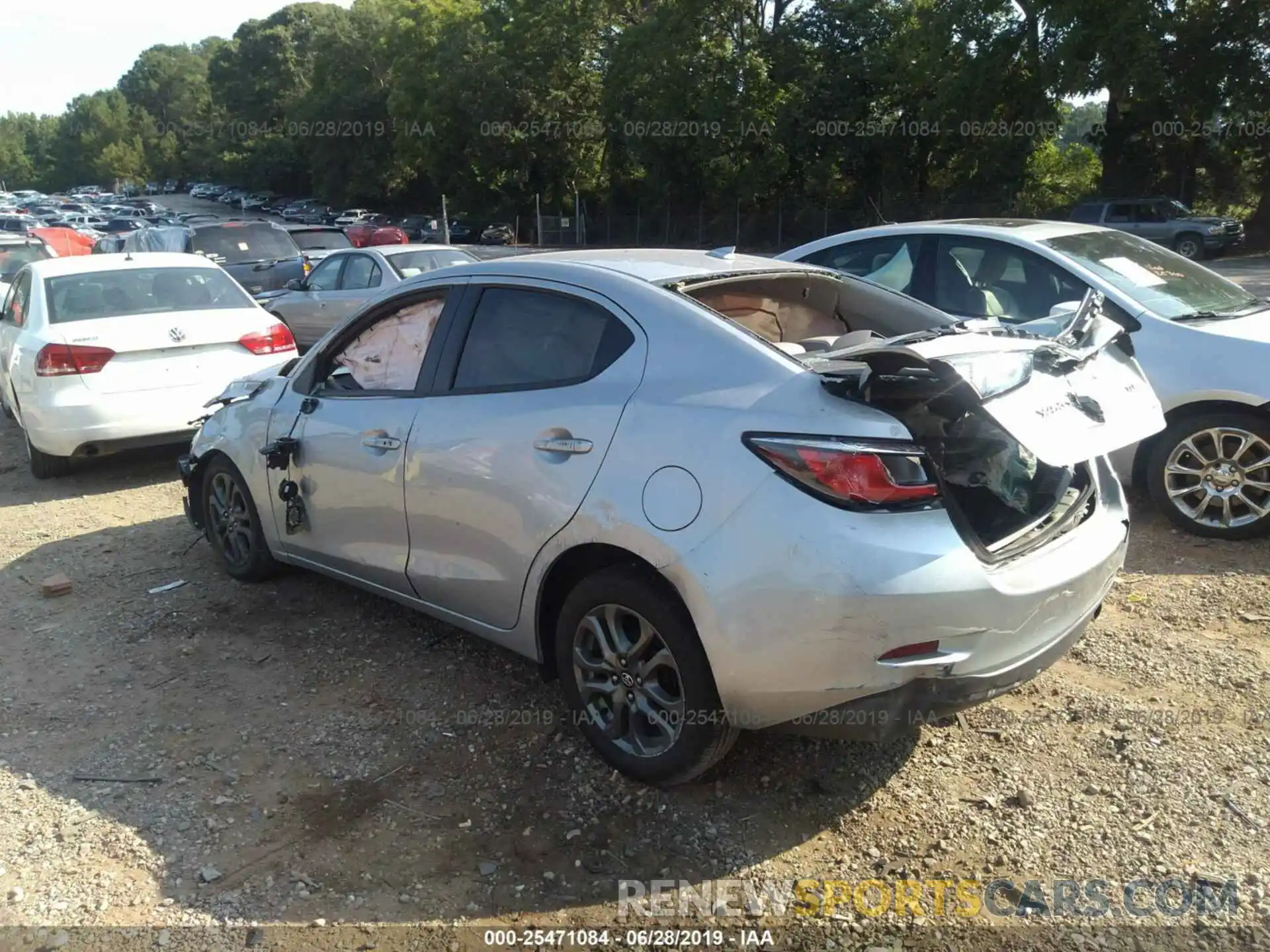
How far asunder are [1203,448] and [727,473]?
3631 mm

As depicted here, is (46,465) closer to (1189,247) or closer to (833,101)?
(1189,247)

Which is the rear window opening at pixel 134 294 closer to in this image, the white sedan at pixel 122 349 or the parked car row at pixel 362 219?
the white sedan at pixel 122 349

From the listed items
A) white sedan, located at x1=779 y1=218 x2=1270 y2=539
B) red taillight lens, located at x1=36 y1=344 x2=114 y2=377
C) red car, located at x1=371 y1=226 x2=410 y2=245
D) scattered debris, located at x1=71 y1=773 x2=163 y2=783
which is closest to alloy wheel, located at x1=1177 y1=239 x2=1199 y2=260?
red car, located at x1=371 y1=226 x2=410 y2=245

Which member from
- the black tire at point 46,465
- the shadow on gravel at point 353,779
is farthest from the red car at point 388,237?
the shadow on gravel at point 353,779

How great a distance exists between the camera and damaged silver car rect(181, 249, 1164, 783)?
2834 millimetres

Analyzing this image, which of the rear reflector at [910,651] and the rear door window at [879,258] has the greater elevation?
the rear door window at [879,258]

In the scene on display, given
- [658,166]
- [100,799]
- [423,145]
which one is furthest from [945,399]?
[423,145]

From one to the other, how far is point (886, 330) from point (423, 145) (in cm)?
4688

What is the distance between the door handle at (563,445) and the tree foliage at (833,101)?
26.5m

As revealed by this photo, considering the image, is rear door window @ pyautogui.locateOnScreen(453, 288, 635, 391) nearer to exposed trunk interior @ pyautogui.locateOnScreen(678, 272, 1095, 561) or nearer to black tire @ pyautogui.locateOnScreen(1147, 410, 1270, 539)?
exposed trunk interior @ pyautogui.locateOnScreen(678, 272, 1095, 561)

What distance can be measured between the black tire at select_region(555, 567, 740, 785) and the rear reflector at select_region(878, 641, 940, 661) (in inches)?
20.7

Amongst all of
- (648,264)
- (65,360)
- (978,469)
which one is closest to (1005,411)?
(978,469)

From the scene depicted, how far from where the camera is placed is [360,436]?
4219 mm

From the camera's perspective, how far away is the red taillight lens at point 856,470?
2.82m
